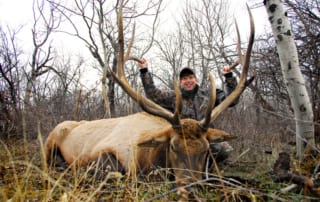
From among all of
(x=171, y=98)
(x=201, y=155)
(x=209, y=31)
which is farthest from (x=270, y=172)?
(x=209, y=31)

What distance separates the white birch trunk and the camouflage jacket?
4.60 ft

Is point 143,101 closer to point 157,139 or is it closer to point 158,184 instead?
point 157,139

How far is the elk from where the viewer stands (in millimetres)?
3636

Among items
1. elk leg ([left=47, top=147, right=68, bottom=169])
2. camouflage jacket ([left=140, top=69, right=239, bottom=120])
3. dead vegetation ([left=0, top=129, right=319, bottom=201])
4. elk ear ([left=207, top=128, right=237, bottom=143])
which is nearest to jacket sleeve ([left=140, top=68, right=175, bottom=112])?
camouflage jacket ([left=140, top=69, right=239, bottom=120])

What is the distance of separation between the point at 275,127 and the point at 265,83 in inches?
58.2

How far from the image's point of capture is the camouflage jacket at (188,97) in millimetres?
5594

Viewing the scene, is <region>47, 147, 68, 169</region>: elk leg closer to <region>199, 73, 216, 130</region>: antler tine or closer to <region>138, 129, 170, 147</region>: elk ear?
<region>138, 129, 170, 147</region>: elk ear

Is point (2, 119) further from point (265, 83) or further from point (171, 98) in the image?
point (265, 83)

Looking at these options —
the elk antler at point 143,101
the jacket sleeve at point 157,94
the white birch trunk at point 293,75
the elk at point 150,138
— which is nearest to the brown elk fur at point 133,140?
the elk at point 150,138

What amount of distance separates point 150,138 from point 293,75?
2043 millimetres

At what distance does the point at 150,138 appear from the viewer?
4.07 meters

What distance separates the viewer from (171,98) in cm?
595

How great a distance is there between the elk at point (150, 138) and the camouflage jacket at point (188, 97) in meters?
0.61

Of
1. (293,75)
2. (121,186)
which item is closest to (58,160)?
(121,186)
